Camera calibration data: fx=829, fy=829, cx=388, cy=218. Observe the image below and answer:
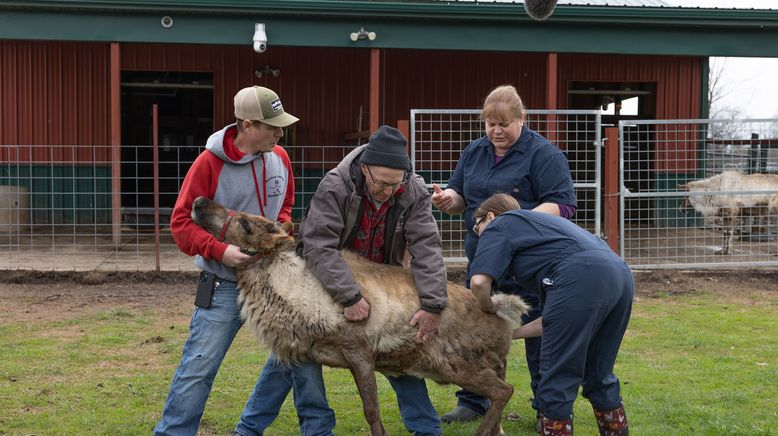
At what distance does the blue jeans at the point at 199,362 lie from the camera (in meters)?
4.12

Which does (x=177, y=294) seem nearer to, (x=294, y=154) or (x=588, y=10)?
(x=294, y=154)

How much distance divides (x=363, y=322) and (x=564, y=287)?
1011 mm

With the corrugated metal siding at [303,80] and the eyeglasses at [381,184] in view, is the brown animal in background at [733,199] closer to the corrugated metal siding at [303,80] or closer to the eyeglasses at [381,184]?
the corrugated metal siding at [303,80]

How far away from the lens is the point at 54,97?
15.9 metres

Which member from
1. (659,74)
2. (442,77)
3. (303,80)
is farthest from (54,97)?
(659,74)

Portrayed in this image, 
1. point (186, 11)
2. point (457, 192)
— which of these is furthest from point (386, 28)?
point (457, 192)

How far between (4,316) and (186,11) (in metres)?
5.89

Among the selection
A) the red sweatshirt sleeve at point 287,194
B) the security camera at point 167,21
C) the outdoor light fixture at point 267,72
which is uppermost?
the security camera at point 167,21

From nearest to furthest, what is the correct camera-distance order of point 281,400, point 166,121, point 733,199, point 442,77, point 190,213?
point 190,213 < point 281,400 < point 733,199 < point 442,77 < point 166,121

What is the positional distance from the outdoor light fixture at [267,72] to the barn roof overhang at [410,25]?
10.1 ft

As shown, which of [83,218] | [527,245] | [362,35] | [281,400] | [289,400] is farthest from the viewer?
[83,218]

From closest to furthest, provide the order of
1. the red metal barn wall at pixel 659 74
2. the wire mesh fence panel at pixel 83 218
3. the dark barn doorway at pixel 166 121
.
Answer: the wire mesh fence panel at pixel 83 218 < the red metal barn wall at pixel 659 74 < the dark barn doorway at pixel 166 121

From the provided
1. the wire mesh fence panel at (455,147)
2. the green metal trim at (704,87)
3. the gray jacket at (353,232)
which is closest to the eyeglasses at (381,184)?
the gray jacket at (353,232)

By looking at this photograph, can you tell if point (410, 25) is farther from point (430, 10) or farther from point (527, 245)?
point (527, 245)
